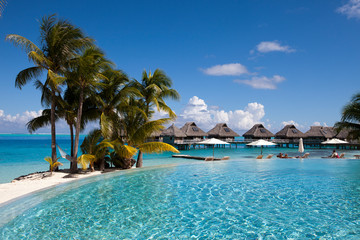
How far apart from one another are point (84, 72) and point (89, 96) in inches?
68.7

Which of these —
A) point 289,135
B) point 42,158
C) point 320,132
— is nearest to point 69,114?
point 42,158

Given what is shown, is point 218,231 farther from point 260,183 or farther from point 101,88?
point 101,88

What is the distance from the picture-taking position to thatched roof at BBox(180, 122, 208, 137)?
128 feet

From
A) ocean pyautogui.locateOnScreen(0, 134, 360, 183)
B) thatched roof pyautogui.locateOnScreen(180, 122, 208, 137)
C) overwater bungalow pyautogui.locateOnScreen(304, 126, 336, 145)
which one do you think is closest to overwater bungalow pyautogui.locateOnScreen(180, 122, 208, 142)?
thatched roof pyautogui.locateOnScreen(180, 122, 208, 137)

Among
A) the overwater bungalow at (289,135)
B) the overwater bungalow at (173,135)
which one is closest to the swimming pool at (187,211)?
the overwater bungalow at (173,135)

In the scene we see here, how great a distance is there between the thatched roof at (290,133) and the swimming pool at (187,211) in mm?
38710

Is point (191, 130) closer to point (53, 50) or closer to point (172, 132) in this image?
point (172, 132)

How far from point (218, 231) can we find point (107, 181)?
5.15 metres

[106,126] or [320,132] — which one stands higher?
[320,132]

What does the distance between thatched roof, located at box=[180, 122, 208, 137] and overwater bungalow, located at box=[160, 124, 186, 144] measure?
3.82 ft

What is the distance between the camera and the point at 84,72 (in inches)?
356

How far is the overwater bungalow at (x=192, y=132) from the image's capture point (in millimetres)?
39050

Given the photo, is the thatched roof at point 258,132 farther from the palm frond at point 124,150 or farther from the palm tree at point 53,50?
the palm tree at point 53,50

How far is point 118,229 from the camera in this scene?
443cm
